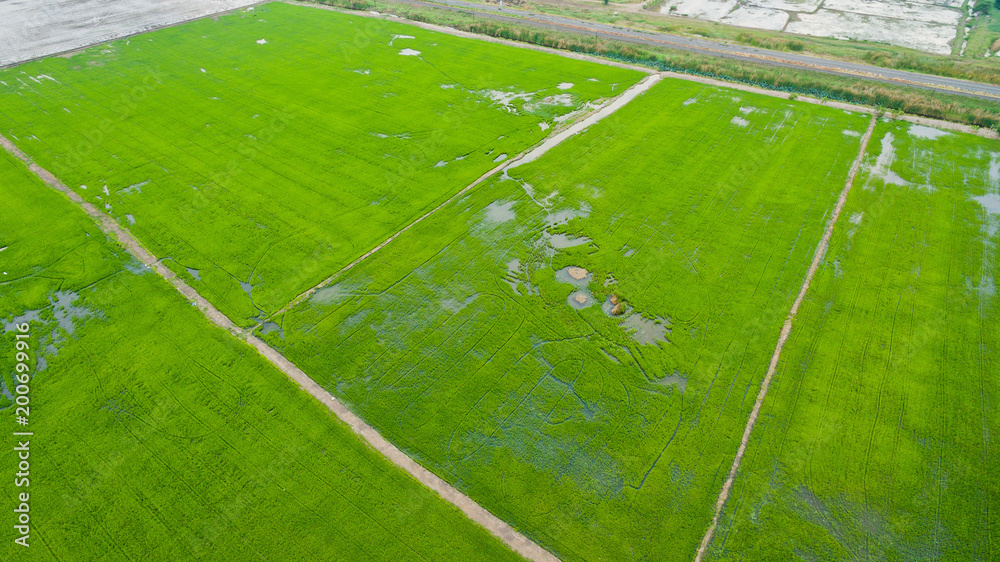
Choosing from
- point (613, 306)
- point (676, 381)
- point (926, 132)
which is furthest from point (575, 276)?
point (926, 132)

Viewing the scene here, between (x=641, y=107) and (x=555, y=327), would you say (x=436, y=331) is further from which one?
(x=641, y=107)

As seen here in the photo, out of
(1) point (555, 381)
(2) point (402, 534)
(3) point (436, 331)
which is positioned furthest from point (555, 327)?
A: (2) point (402, 534)

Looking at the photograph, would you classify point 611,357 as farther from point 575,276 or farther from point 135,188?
point 135,188

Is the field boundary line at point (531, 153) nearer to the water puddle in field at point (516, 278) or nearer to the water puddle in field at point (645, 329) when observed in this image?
the water puddle in field at point (516, 278)

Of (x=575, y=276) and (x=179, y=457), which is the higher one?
(x=575, y=276)

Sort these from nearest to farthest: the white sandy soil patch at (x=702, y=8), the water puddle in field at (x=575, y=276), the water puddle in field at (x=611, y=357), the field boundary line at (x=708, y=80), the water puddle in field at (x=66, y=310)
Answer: the water puddle in field at (x=611, y=357), the water puddle in field at (x=66, y=310), the water puddle in field at (x=575, y=276), the field boundary line at (x=708, y=80), the white sandy soil patch at (x=702, y=8)

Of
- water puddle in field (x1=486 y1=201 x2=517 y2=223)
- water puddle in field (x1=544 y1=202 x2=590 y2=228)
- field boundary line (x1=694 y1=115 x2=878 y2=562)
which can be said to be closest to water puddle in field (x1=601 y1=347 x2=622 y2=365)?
field boundary line (x1=694 y1=115 x2=878 y2=562)

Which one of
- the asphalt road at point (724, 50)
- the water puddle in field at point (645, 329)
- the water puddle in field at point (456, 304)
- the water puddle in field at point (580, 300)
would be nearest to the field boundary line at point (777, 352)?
the water puddle in field at point (645, 329)
